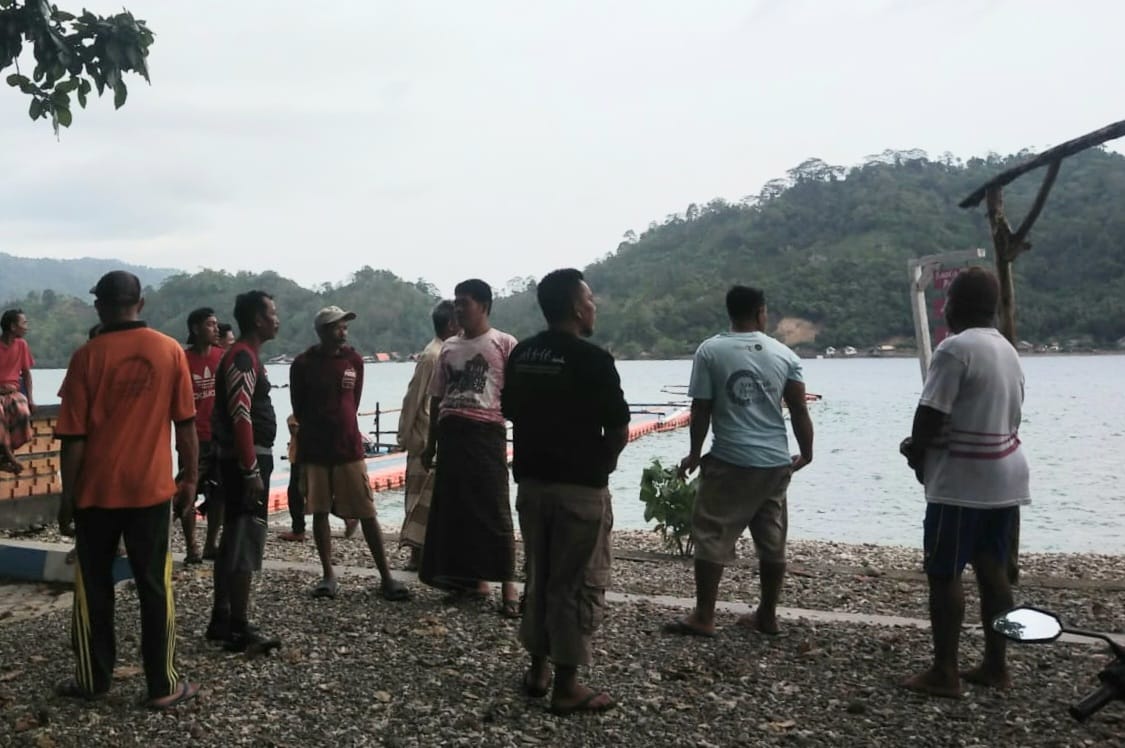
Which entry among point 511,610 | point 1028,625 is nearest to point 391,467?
point 511,610

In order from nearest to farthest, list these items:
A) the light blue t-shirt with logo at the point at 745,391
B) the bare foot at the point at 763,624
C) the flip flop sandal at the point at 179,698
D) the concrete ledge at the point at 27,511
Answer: the flip flop sandal at the point at 179,698 < the light blue t-shirt with logo at the point at 745,391 < the bare foot at the point at 763,624 < the concrete ledge at the point at 27,511

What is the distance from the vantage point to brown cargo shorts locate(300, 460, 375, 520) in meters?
5.80

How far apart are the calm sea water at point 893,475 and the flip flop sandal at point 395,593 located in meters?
7.84

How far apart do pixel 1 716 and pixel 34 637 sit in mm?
1259

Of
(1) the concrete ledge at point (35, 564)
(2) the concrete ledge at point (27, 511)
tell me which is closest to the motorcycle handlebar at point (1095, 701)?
(1) the concrete ledge at point (35, 564)

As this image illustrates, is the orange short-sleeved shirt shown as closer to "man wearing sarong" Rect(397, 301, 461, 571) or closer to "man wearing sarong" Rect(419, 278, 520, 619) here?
"man wearing sarong" Rect(419, 278, 520, 619)

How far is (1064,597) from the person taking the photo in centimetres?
631

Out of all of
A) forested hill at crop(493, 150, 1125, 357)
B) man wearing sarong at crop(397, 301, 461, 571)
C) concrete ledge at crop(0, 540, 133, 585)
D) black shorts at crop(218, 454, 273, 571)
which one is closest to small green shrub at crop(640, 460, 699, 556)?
man wearing sarong at crop(397, 301, 461, 571)

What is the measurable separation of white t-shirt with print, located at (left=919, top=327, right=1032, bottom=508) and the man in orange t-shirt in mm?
3081

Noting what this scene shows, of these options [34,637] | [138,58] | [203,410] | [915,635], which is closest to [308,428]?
[203,410]

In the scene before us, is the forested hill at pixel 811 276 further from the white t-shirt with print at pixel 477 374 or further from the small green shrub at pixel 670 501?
the white t-shirt with print at pixel 477 374

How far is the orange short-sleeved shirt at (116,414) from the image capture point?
3.86 meters

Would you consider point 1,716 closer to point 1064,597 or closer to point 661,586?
point 661,586

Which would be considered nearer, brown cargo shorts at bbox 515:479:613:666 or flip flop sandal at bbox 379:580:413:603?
brown cargo shorts at bbox 515:479:613:666
